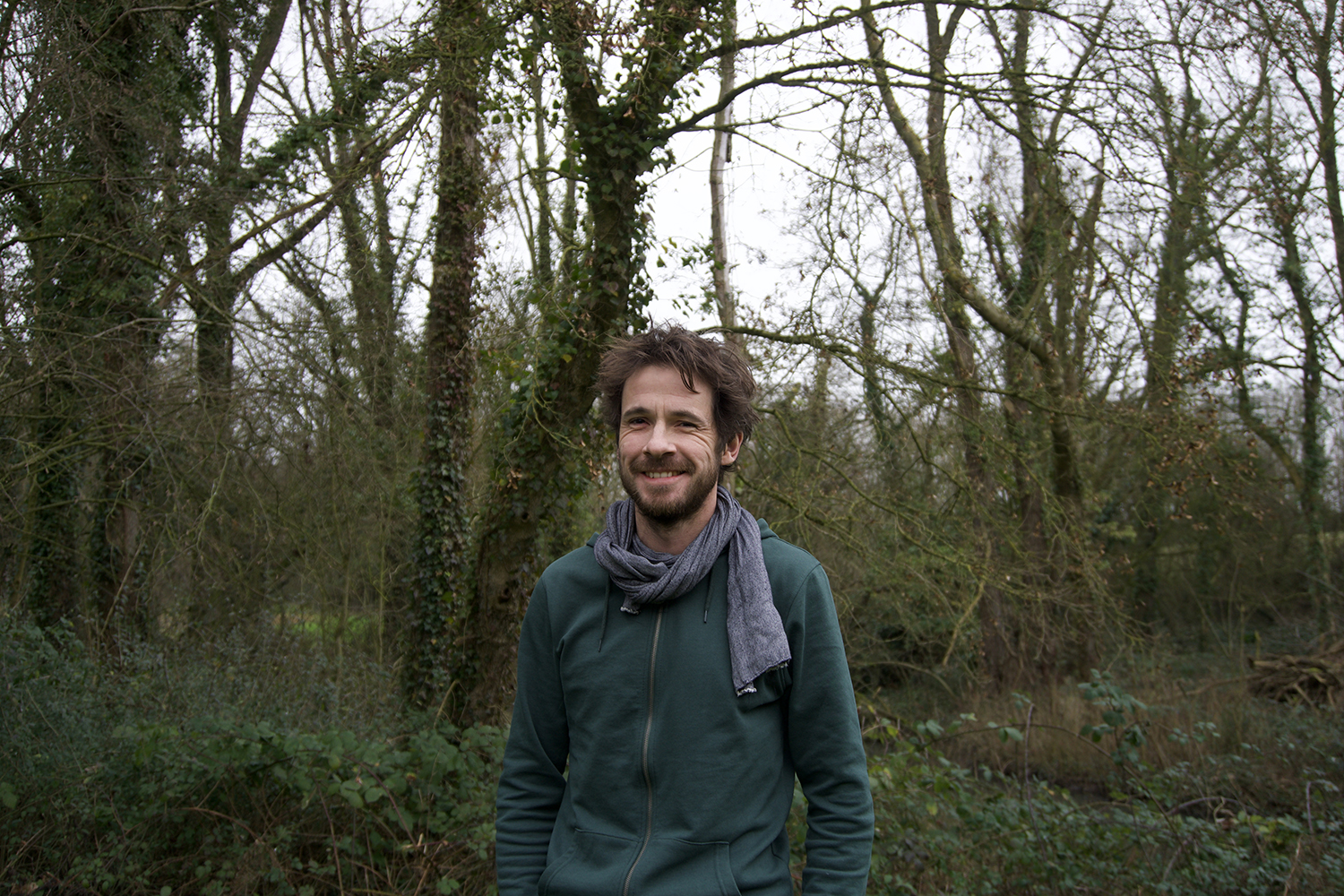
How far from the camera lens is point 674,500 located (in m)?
1.82

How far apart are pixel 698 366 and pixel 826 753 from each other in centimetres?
82

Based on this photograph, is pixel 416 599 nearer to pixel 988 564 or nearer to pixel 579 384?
pixel 579 384

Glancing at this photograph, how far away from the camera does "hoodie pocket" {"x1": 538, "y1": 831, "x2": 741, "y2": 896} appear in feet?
5.25

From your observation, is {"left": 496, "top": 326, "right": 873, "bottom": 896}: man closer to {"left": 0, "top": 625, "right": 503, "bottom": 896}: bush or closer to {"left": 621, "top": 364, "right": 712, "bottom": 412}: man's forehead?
{"left": 621, "top": 364, "right": 712, "bottom": 412}: man's forehead

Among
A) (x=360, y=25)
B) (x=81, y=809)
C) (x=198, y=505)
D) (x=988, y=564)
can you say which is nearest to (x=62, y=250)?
(x=198, y=505)

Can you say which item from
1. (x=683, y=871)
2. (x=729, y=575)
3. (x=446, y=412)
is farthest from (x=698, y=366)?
(x=446, y=412)

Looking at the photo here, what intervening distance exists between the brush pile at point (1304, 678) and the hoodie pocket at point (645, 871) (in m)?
10.6

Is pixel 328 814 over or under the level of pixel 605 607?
under

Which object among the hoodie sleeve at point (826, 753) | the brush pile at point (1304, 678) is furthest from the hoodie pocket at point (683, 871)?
the brush pile at point (1304, 678)

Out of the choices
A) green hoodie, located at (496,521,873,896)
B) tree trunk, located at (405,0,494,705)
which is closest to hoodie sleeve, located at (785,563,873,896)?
green hoodie, located at (496,521,873,896)

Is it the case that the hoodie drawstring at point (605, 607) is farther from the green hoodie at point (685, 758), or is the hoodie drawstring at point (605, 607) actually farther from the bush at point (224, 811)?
the bush at point (224, 811)

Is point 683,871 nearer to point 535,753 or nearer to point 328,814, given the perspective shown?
point 535,753

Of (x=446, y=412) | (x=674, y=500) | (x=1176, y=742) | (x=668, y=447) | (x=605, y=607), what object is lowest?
(x=1176, y=742)

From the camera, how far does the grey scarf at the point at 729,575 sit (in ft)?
5.45
